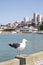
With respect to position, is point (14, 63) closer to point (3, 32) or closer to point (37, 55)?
point (37, 55)

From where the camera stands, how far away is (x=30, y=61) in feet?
16.7

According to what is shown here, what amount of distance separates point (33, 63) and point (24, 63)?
0.33m

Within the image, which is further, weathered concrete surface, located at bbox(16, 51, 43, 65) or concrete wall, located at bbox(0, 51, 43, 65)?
weathered concrete surface, located at bbox(16, 51, 43, 65)

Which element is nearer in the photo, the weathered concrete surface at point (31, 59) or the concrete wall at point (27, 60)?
the concrete wall at point (27, 60)

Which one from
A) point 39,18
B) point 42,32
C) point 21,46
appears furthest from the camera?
point 39,18

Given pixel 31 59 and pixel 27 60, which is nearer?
pixel 27 60

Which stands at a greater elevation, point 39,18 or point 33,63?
point 33,63

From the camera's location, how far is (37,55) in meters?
5.39

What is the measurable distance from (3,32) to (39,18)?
2171 inches

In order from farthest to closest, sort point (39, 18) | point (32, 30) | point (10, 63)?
point (39, 18), point (32, 30), point (10, 63)

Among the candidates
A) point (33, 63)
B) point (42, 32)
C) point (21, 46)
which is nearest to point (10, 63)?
point (33, 63)

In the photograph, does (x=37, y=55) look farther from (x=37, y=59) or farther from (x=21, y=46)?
(x=21, y=46)

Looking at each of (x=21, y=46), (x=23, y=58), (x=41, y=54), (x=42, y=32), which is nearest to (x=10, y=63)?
(x=23, y=58)

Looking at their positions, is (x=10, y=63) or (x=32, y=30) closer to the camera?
(x=10, y=63)
